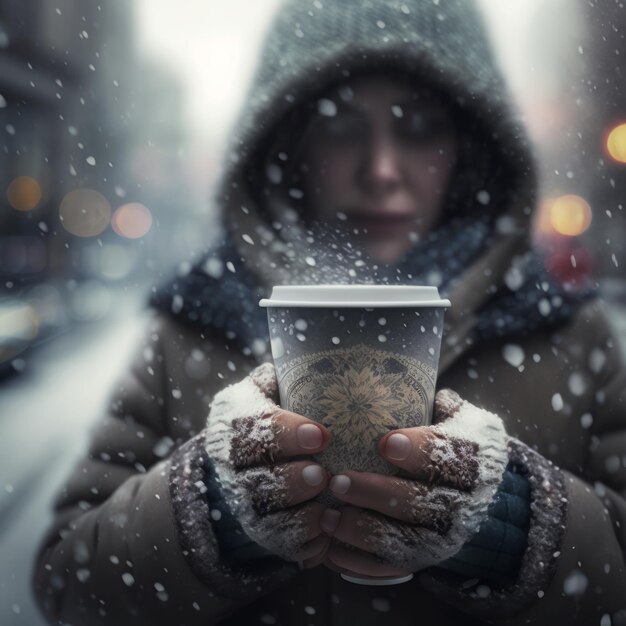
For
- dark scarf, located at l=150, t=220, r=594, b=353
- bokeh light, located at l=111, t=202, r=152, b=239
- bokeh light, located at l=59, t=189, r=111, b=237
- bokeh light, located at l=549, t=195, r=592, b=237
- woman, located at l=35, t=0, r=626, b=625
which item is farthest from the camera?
bokeh light, located at l=111, t=202, r=152, b=239

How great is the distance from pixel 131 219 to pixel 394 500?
84.2 feet

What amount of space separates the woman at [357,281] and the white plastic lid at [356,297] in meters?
0.22

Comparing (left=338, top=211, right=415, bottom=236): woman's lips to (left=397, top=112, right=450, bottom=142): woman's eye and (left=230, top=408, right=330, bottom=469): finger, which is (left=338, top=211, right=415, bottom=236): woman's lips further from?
(left=230, top=408, right=330, bottom=469): finger

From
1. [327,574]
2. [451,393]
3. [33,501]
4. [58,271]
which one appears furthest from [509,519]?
[58,271]

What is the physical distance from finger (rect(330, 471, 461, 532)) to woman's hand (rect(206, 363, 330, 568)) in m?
0.02

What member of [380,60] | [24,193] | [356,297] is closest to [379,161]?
[380,60]

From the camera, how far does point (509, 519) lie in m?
0.57

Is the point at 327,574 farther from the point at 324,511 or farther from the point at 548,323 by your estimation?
the point at 548,323

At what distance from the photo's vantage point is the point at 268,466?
0.48 m

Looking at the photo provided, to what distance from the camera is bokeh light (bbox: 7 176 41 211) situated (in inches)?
363

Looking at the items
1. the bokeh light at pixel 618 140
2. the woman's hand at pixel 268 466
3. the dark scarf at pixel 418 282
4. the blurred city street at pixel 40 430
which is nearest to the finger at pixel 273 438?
the woman's hand at pixel 268 466

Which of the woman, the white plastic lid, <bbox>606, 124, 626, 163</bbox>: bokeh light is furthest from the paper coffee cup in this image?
<bbox>606, 124, 626, 163</bbox>: bokeh light

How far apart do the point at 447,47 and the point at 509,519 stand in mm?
633

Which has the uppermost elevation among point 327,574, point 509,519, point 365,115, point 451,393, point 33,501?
point 365,115
